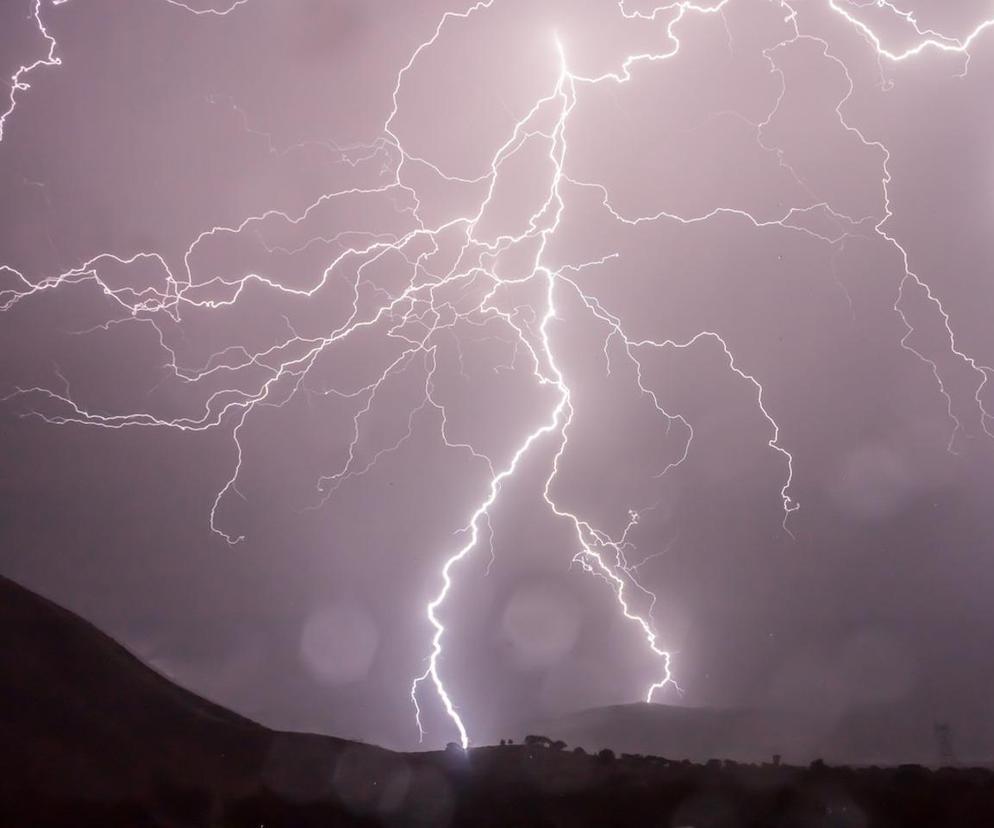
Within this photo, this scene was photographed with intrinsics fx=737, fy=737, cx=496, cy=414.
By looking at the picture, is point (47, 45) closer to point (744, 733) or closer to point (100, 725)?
point (100, 725)

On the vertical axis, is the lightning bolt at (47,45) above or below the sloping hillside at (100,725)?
above

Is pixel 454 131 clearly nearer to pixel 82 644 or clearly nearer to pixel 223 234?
pixel 223 234

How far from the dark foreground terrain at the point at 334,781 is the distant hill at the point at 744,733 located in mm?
3008

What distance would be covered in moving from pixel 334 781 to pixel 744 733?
6.27 meters

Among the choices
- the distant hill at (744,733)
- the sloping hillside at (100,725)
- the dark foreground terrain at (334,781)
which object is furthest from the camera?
the distant hill at (744,733)

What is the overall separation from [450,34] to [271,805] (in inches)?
300

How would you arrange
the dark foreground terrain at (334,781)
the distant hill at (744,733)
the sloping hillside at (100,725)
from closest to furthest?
the dark foreground terrain at (334,781) < the sloping hillside at (100,725) < the distant hill at (744,733)

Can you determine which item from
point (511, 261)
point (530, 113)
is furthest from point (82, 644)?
point (530, 113)

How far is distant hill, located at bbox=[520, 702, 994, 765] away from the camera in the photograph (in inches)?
404

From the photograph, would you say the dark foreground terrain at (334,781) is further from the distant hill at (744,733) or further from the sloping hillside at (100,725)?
the distant hill at (744,733)

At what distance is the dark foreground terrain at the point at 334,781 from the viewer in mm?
6316

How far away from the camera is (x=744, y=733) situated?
10586 mm

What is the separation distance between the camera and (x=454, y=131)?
26.0ft

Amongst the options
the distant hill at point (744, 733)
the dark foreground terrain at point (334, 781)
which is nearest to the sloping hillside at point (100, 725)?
the dark foreground terrain at point (334, 781)
